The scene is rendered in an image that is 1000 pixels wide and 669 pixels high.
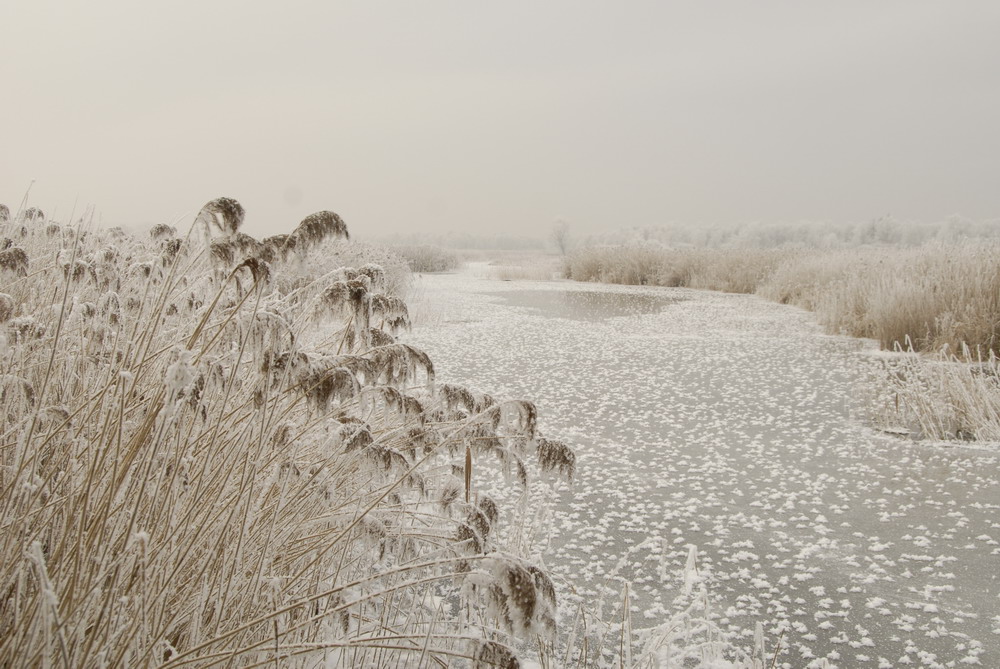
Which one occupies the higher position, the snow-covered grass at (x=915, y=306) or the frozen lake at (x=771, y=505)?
the snow-covered grass at (x=915, y=306)

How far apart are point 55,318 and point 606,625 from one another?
2009mm

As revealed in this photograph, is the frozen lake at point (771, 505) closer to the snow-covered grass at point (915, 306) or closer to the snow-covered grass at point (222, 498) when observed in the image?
the snow-covered grass at point (915, 306)

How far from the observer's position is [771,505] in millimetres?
→ 3328

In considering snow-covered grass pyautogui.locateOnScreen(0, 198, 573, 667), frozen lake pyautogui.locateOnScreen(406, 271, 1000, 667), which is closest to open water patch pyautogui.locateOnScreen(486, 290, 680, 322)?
frozen lake pyautogui.locateOnScreen(406, 271, 1000, 667)

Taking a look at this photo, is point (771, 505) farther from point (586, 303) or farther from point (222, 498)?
point (586, 303)

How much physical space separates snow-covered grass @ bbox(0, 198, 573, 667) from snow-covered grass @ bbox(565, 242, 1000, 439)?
12.0ft

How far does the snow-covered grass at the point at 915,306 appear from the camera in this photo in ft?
14.8

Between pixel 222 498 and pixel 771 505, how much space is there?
108 inches

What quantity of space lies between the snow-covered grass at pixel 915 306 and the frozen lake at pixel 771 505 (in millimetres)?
407

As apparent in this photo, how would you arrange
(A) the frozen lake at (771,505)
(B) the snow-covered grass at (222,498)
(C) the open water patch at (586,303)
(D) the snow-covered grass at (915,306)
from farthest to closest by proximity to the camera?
(C) the open water patch at (586,303), (D) the snow-covered grass at (915,306), (A) the frozen lake at (771,505), (B) the snow-covered grass at (222,498)

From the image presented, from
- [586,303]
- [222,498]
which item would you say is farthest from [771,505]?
[586,303]

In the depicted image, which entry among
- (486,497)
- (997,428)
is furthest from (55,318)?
(997,428)

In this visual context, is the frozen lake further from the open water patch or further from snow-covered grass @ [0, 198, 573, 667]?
the open water patch

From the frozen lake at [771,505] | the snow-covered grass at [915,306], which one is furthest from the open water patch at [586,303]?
the frozen lake at [771,505]
